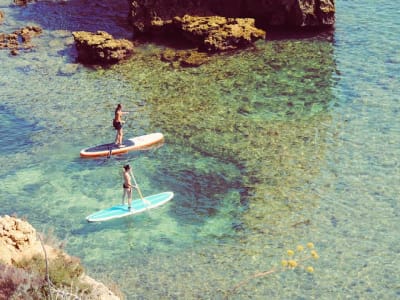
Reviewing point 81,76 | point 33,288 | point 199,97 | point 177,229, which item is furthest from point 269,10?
point 33,288

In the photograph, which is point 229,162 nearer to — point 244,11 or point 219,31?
point 219,31

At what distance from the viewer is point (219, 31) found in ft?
99.0

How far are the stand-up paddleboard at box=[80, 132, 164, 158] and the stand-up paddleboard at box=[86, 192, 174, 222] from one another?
11.1ft

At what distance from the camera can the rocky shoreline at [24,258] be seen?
12203 mm

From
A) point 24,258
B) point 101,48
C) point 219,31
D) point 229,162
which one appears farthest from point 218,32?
point 24,258

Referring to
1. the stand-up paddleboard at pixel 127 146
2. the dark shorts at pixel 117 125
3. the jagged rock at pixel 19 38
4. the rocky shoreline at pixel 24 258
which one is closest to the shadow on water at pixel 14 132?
the stand-up paddleboard at pixel 127 146

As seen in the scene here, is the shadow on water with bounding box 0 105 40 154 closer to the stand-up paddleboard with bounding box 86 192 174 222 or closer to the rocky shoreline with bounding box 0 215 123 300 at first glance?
the stand-up paddleboard with bounding box 86 192 174 222

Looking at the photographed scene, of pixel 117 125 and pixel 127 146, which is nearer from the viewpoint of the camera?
pixel 127 146

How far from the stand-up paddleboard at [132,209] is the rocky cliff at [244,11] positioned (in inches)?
596

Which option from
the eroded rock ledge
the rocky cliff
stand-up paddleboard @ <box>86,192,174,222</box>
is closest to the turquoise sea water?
stand-up paddleboard @ <box>86,192,174,222</box>

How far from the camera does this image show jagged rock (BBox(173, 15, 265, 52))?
29.9 m

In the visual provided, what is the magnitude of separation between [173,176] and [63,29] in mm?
17297

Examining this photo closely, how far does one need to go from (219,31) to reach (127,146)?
1010cm

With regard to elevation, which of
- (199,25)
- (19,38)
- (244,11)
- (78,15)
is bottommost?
(19,38)
